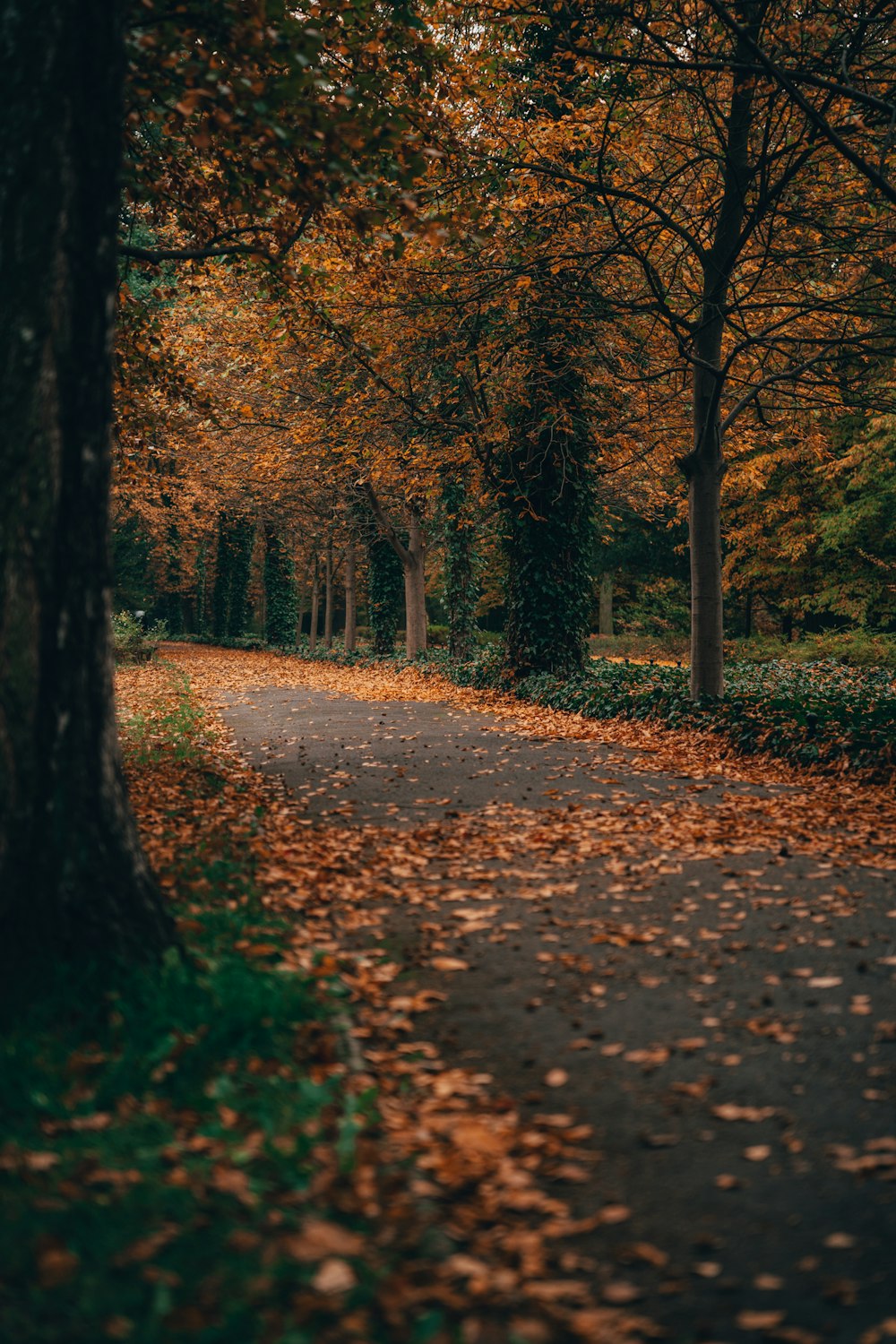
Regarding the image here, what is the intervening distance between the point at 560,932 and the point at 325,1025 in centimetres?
190

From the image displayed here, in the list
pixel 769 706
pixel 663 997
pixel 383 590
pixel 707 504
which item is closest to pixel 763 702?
pixel 769 706

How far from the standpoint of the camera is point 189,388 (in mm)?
9992

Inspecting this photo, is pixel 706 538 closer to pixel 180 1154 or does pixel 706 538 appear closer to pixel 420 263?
pixel 420 263

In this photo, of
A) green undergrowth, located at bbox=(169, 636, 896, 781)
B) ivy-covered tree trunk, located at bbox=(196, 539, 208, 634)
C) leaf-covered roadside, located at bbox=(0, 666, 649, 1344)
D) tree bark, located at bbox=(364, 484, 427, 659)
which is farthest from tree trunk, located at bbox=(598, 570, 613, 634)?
leaf-covered roadside, located at bbox=(0, 666, 649, 1344)

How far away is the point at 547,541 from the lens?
1697cm

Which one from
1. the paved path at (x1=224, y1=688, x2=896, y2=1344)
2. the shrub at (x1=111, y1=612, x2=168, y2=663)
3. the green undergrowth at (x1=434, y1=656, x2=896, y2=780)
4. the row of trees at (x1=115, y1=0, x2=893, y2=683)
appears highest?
the row of trees at (x1=115, y1=0, x2=893, y2=683)

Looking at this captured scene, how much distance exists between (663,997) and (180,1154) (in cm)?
249

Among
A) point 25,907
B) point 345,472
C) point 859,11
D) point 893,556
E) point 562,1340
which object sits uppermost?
point 859,11

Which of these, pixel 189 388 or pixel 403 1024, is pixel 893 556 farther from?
pixel 403 1024

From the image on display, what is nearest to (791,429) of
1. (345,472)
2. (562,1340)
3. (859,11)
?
(859,11)

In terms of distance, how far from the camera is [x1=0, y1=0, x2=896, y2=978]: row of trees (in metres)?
3.81

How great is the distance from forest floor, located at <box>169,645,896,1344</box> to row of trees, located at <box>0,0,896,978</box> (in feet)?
5.81

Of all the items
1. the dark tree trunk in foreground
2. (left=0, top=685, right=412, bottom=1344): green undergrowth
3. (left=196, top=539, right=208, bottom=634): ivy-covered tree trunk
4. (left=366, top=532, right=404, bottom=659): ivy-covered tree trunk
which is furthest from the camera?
(left=196, top=539, right=208, bottom=634): ivy-covered tree trunk

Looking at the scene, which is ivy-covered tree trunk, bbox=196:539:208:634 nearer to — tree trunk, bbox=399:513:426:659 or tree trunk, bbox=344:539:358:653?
tree trunk, bbox=344:539:358:653
